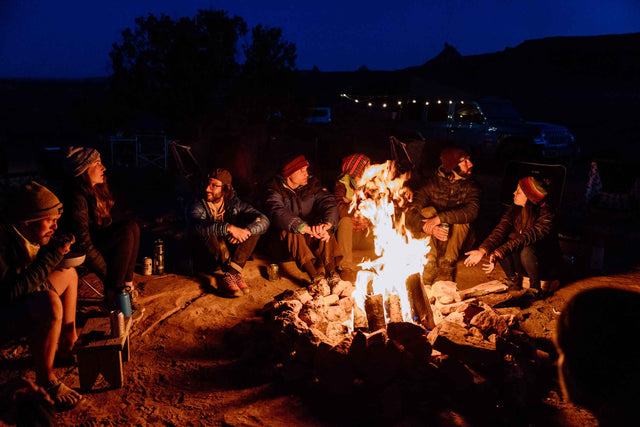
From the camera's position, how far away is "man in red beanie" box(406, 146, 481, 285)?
17.5ft

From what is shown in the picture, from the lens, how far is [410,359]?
3.37 metres

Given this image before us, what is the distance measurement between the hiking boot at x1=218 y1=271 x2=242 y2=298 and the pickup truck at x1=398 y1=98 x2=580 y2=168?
9695 mm

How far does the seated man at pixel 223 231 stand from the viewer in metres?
5.05

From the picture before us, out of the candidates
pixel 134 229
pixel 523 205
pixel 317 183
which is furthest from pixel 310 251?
pixel 523 205

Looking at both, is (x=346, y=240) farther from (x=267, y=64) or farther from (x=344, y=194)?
(x=267, y=64)

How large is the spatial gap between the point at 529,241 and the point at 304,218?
8.27 ft

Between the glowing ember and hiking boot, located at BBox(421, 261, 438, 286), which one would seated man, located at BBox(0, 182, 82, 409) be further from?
hiking boot, located at BBox(421, 261, 438, 286)

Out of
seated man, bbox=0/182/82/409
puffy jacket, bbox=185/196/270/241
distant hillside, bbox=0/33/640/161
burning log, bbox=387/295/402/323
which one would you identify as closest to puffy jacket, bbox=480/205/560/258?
burning log, bbox=387/295/402/323

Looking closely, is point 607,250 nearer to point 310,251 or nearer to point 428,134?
point 310,251

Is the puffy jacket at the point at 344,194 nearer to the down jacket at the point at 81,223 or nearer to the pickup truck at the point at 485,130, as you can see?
A: the down jacket at the point at 81,223

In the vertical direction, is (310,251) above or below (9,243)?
below

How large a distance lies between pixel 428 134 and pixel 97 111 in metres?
12.6

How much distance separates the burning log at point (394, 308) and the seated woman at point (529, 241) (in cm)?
110

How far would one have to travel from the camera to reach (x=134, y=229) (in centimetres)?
458
